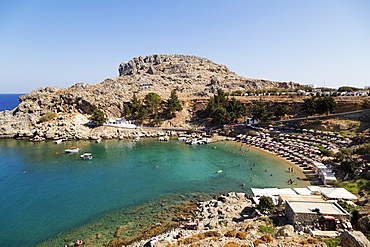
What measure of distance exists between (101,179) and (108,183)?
229cm

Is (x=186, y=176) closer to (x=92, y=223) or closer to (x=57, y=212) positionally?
(x=92, y=223)

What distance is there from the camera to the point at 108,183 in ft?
102

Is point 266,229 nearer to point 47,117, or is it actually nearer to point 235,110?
point 235,110

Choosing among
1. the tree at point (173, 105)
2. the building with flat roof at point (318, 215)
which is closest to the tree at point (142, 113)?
the tree at point (173, 105)

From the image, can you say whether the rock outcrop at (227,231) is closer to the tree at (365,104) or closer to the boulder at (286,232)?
the boulder at (286,232)

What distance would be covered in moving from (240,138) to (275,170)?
68.9 feet

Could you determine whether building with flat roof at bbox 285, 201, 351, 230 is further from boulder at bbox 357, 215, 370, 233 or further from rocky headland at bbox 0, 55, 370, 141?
rocky headland at bbox 0, 55, 370, 141

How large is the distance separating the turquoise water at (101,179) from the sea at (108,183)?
109 mm

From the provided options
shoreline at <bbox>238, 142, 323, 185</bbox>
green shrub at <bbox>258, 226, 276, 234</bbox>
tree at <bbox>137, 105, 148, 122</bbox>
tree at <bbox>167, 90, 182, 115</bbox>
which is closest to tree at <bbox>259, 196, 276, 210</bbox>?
green shrub at <bbox>258, 226, 276, 234</bbox>

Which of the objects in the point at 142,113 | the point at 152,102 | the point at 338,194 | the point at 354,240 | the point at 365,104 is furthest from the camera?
the point at 152,102

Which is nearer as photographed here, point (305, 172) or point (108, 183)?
point (108, 183)

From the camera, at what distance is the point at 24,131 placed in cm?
6203

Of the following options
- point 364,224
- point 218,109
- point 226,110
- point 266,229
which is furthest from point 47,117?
point 364,224

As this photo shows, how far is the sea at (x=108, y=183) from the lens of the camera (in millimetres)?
21375
